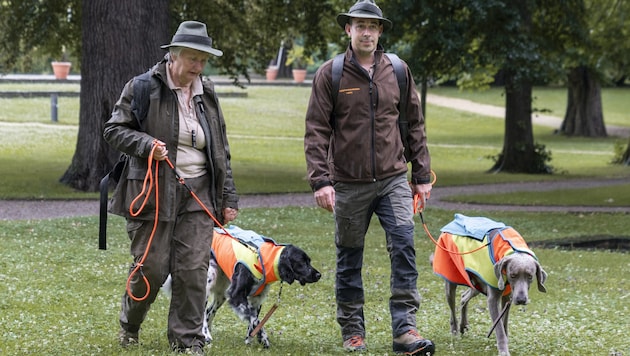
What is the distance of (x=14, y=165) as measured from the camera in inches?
1077

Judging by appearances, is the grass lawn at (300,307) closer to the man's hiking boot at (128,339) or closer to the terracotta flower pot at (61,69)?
the man's hiking boot at (128,339)

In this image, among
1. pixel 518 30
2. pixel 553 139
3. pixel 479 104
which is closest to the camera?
pixel 518 30

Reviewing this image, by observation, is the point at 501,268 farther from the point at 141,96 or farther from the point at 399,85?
the point at 141,96

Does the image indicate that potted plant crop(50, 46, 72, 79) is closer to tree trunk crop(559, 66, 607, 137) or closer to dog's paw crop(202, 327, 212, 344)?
tree trunk crop(559, 66, 607, 137)

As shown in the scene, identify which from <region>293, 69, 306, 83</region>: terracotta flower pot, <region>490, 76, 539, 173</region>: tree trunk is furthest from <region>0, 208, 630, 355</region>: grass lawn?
<region>293, 69, 306, 83</region>: terracotta flower pot

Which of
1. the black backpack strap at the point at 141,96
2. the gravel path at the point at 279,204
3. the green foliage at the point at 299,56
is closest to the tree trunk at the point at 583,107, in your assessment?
the green foliage at the point at 299,56

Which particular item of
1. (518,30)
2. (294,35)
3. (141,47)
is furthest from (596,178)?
(141,47)

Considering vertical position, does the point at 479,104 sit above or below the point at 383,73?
below

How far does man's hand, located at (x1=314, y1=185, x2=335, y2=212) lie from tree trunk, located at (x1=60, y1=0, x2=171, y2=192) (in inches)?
530

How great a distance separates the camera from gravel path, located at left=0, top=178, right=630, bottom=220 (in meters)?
18.0

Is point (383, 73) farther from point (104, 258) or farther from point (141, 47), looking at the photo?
point (141, 47)

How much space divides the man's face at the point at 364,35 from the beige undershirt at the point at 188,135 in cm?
120

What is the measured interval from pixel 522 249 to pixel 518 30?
58.3 feet

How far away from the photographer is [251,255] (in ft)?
24.5
